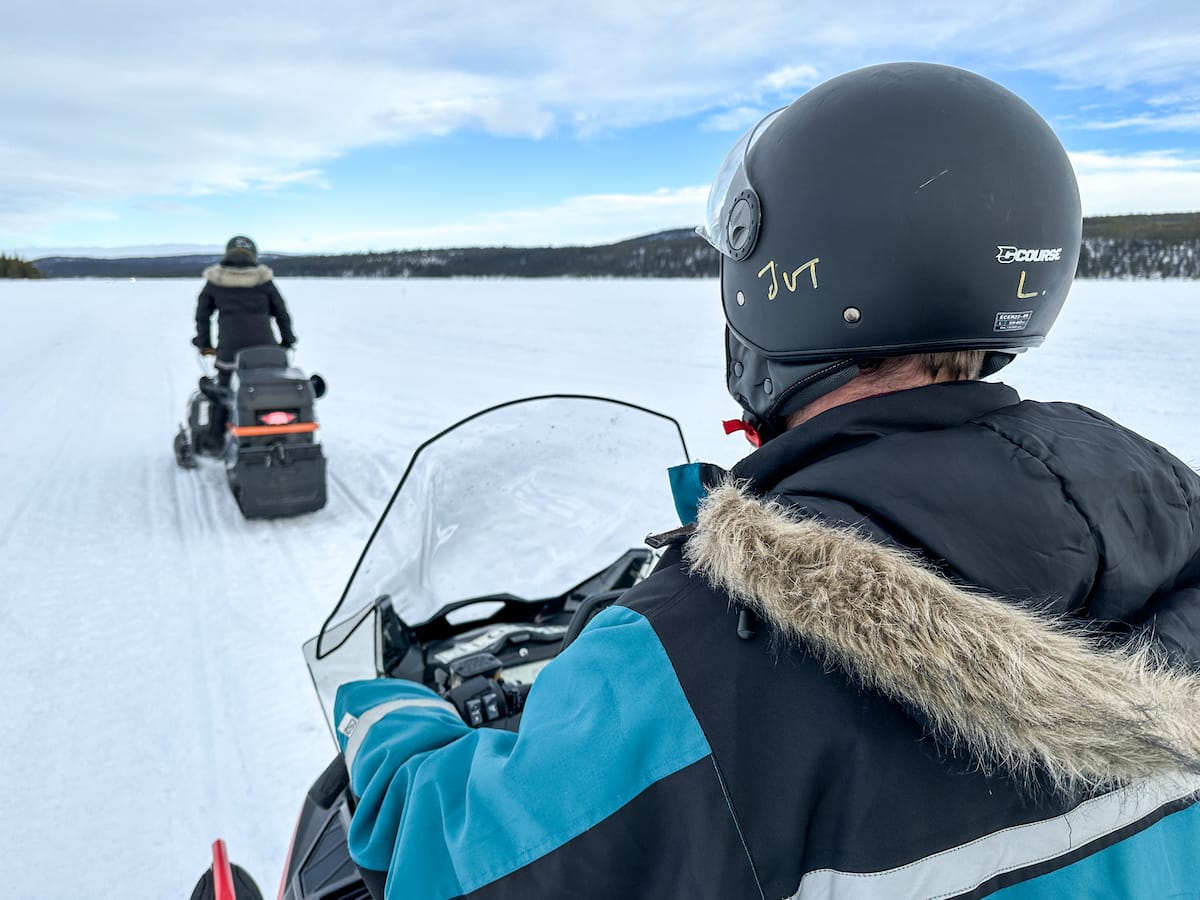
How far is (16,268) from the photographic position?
231 ft

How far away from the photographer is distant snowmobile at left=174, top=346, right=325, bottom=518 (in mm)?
5578

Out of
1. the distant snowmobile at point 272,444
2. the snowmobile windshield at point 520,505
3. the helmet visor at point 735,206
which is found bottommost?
the distant snowmobile at point 272,444

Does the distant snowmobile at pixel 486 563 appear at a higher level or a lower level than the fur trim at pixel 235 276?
lower

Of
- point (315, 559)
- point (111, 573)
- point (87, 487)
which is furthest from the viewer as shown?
point (87, 487)

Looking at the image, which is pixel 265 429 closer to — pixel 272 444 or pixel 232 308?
pixel 272 444

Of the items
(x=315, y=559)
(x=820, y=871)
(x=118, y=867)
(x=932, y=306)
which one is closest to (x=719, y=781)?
(x=820, y=871)

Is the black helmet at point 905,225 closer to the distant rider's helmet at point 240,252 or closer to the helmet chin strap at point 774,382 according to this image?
the helmet chin strap at point 774,382

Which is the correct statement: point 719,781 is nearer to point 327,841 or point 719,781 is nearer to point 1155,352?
point 327,841

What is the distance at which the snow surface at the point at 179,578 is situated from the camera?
2746 mm

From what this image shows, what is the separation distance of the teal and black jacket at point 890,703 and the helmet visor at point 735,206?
2.11 feet

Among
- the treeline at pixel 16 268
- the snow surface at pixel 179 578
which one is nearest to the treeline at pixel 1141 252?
the snow surface at pixel 179 578

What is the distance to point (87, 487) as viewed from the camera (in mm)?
6418

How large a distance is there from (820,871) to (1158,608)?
0.54 metres

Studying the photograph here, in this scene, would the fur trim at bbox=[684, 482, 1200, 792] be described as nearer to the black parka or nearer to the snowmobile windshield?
the snowmobile windshield
